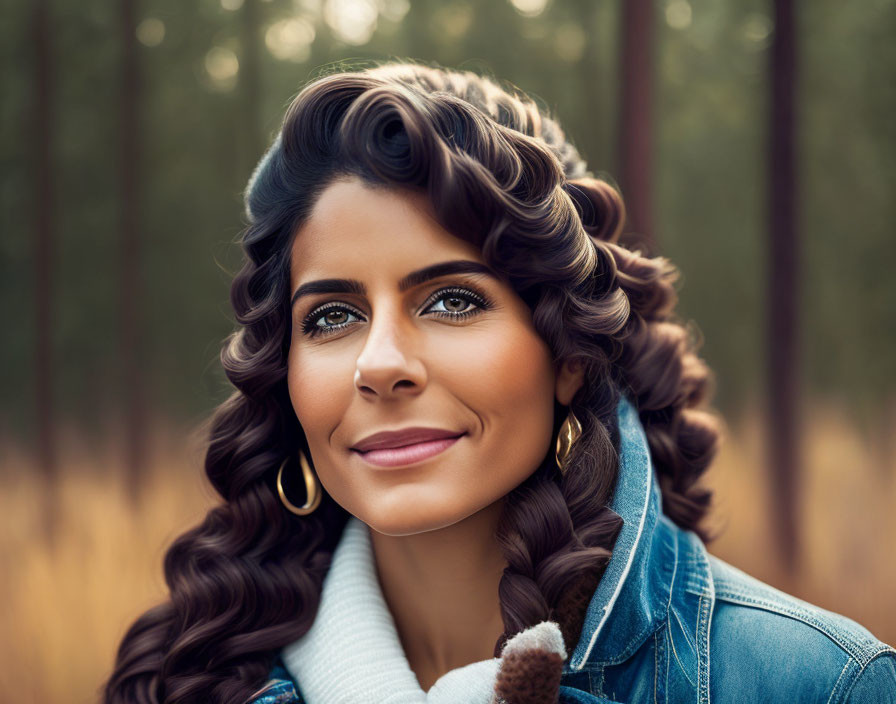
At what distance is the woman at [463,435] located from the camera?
168 centimetres

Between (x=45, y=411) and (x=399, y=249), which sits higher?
(x=399, y=249)

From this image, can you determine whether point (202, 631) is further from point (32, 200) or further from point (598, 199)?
point (32, 200)

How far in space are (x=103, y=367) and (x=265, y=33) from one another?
2.43 meters

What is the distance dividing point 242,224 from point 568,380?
1.99 m

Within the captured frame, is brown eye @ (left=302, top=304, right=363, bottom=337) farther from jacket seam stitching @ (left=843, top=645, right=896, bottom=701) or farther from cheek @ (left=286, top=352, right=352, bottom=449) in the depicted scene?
jacket seam stitching @ (left=843, top=645, right=896, bottom=701)

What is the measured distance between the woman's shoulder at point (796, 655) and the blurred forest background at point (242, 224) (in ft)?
6.07

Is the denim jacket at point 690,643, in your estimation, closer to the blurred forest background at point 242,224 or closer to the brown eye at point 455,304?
the brown eye at point 455,304

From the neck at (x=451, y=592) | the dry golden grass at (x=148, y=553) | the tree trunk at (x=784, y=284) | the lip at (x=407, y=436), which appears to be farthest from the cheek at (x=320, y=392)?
the tree trunk at (x=784, y=284)

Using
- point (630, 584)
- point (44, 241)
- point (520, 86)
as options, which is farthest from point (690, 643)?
point (44, 241)

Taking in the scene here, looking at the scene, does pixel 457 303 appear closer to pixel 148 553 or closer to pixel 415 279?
pixel 415 279

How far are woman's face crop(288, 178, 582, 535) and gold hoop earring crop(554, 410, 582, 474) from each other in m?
0.07

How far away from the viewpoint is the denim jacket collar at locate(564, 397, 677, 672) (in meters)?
1.68

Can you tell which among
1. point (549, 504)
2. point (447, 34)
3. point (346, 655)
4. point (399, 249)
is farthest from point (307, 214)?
point (447, 34)

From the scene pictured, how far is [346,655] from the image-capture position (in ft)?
6.17
